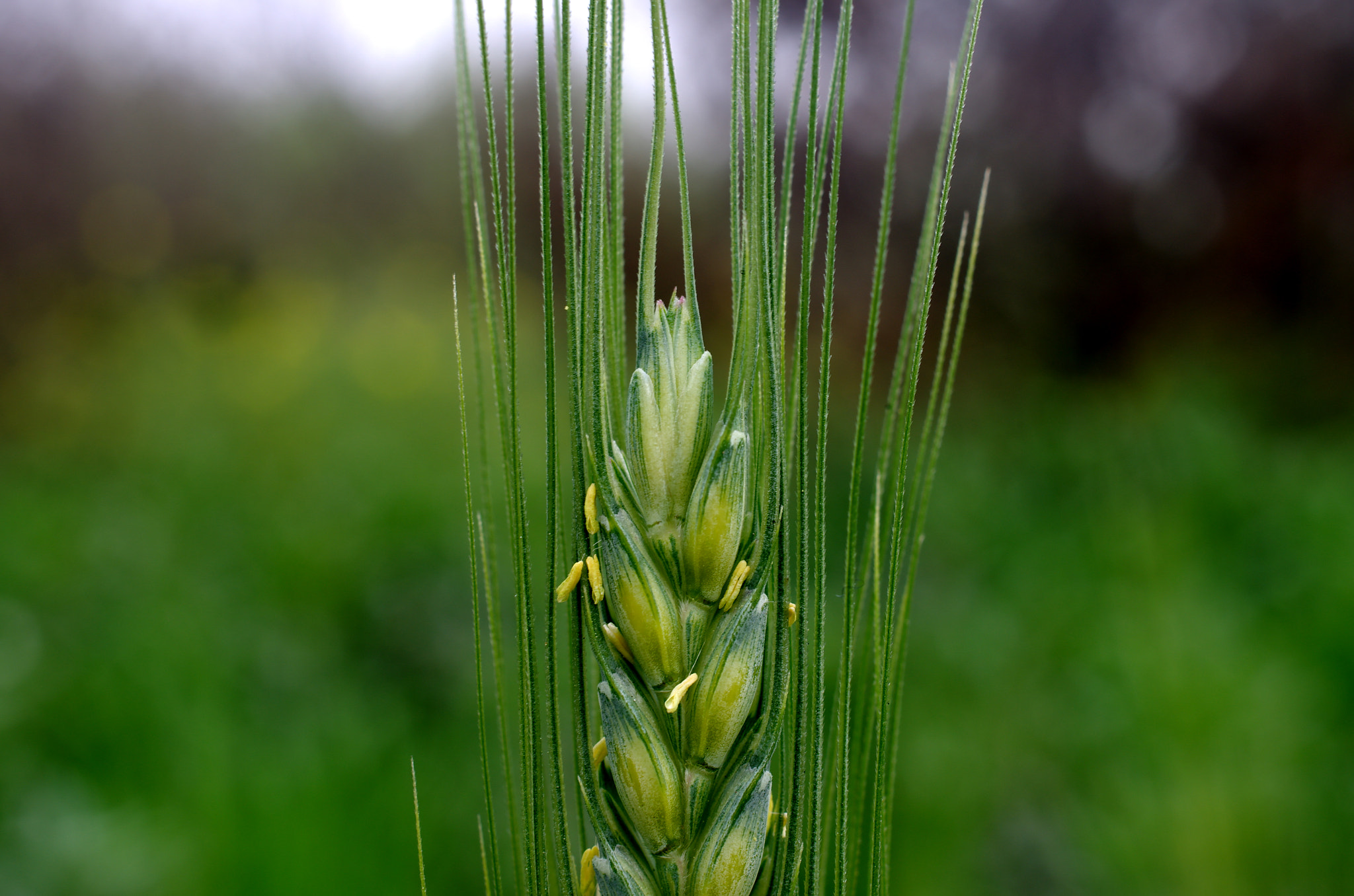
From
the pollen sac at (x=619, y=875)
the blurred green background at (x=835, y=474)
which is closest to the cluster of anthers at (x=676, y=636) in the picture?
the pollen sac at (x=619, y=875)

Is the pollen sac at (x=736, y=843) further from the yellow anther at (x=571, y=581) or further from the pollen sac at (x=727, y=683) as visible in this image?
the yellow anther at (x=571, y=581)

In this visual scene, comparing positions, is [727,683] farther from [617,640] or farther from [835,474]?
[835,474]

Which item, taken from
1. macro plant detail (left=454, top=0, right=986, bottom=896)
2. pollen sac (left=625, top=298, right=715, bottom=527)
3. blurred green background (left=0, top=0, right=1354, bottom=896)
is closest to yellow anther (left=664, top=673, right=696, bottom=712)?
macro plant detail (left=454, top=0, right=986, bottom=896)

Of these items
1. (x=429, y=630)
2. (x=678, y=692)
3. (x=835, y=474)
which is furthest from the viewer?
(x=835, y=474)

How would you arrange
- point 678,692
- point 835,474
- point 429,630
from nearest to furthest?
point 678,692, point 429,630, point 835,474

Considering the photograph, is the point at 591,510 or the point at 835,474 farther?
the point at 835,474

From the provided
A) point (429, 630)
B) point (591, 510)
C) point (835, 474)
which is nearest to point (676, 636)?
point (591, 510)
